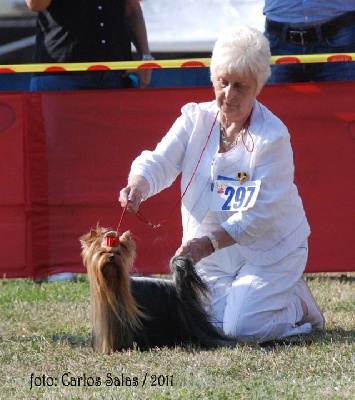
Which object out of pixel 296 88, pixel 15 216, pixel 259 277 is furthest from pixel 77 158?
pixel 259 277

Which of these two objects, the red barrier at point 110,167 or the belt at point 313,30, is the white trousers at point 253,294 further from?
the belt at point 313,30

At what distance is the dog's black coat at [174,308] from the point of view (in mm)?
4293

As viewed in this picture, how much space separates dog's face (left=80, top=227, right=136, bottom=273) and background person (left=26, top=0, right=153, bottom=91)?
2.39 meters

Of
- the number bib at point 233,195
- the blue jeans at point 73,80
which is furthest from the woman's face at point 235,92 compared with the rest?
the blue jeans at point 73,80

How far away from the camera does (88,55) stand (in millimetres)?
6371

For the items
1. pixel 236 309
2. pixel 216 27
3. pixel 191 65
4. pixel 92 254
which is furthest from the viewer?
pixel 216 27

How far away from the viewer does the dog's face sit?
13.5 feet

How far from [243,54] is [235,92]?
16 centimetres

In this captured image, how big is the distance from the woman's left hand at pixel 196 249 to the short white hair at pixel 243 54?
0.67 meters

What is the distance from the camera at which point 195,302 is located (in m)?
4.36

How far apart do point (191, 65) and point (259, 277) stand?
176 cm

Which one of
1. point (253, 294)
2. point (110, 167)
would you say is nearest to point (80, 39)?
point (110, 167)

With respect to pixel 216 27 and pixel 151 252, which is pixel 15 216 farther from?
pixel 216 27

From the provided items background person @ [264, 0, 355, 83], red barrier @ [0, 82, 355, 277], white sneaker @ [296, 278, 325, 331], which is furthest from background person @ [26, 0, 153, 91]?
white sneaker @ [296, 278, 325, 331]
